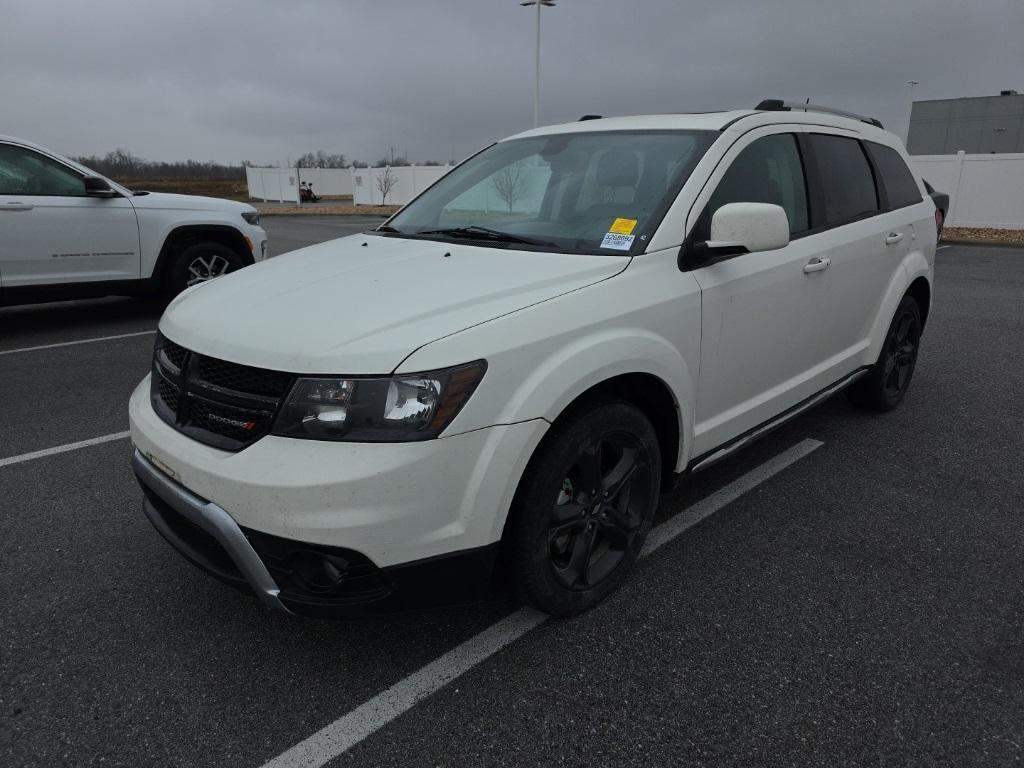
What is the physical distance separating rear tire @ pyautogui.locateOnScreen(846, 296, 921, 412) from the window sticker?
2.23m

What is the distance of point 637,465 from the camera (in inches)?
106

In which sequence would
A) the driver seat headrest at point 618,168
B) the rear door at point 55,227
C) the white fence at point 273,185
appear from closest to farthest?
the driver seat headrest at point 618,168, the rear door at point 55,227, the white fence at point 273,185

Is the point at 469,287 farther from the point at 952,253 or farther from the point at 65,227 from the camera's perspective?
the point at 952,253

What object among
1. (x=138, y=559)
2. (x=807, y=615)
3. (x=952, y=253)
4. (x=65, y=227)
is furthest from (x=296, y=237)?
(x=807, y=615)

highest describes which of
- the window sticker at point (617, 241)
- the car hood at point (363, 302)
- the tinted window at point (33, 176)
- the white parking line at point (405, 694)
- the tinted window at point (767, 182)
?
the tinted window at point (33, 176)

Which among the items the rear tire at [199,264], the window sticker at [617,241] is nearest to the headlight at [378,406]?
the window sticker at [617,241]

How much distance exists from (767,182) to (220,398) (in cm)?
248

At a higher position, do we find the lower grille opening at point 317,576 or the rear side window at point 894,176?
the rear side window at point 894,176

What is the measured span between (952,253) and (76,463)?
A: 669 inches

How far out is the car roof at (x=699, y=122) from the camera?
317 centimetres

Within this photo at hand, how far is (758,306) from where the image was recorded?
3.07 meters

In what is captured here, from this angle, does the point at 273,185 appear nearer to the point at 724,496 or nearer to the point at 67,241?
the point at 67,241

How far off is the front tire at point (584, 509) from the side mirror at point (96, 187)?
6426 millimetres

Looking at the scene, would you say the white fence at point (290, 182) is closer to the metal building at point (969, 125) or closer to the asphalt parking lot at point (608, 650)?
the metal building at point (969, 125)
